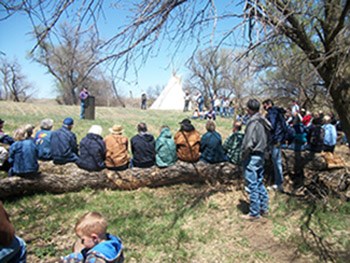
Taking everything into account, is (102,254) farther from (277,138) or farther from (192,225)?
(277,138)

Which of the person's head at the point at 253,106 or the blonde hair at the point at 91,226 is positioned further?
the person's head at the point at 253,106

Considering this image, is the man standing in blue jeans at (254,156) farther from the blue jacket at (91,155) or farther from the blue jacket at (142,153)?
the blue jacket at (91,155)

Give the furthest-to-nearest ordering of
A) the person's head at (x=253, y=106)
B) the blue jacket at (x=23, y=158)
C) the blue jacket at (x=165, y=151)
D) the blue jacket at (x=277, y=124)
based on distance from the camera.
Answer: the blue jacket at (x=165, y=151) → the blue jacket at (x=277, y=124) → the blue jacket at (x=23, y=158) → the person's head at (x=253, y=106)

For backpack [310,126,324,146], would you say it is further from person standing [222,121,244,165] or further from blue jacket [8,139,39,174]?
blue jacket [8,139,39,174]

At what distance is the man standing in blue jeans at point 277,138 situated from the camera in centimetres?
543

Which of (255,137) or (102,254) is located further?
(255,137)

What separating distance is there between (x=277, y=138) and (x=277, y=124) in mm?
269

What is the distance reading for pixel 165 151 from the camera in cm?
575

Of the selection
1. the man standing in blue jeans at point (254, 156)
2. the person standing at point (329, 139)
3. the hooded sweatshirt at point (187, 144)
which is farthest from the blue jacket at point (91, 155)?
the person standing at point (329, 139)

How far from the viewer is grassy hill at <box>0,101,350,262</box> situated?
11.5 feet

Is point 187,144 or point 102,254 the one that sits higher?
point 187,144

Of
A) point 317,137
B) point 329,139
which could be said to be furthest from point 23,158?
point 329,139

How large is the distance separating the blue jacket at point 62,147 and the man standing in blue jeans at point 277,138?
3.81 metres

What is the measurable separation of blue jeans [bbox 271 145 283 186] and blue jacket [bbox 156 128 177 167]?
190cm
